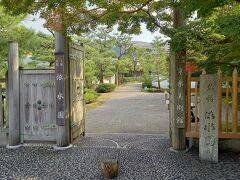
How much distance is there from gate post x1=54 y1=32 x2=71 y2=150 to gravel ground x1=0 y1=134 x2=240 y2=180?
38cm

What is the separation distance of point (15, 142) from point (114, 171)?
3.12m

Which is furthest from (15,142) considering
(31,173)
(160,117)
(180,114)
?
(160,117)

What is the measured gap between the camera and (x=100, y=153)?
630 cm

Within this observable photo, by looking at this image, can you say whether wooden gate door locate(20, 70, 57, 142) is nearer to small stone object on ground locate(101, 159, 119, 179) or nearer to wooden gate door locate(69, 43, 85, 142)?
wooden gate door locate(69, 43, 85, 142)

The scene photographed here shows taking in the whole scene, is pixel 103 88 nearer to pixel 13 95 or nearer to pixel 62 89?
pixel 13 95

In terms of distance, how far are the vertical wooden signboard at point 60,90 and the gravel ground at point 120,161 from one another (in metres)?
0.76

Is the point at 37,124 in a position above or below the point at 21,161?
above

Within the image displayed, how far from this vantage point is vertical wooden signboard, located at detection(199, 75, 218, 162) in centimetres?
557

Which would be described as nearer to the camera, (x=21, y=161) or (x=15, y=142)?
(x=21, y=161)

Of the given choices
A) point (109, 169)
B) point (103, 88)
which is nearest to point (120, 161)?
point (109, 169)

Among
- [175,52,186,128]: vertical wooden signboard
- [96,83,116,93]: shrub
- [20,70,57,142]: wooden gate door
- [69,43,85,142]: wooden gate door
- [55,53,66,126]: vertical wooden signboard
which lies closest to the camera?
[175,52,186,128]: vertical wooden signboard

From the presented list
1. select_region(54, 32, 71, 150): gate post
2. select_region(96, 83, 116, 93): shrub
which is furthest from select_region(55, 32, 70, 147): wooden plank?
select_region(96, 83, 116, 93): shrub

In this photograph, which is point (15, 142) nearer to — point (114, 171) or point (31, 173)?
point (31, 173)

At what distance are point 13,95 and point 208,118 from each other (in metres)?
4.30
